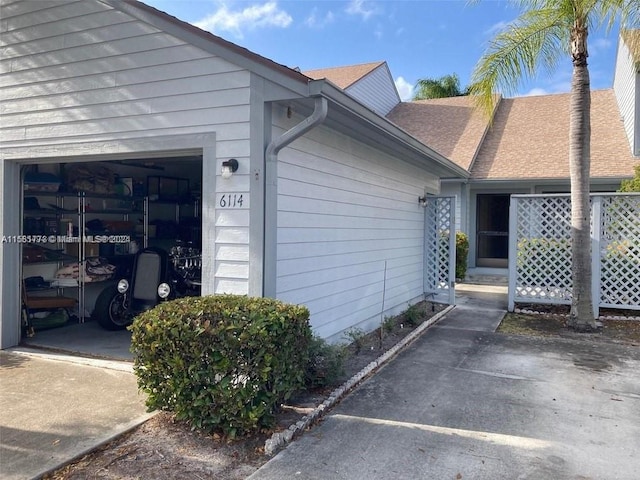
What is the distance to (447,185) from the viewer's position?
536 inches

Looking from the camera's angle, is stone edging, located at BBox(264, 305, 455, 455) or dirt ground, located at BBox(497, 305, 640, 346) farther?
dirt ground, located at BBox(497, 305, 640, 346)

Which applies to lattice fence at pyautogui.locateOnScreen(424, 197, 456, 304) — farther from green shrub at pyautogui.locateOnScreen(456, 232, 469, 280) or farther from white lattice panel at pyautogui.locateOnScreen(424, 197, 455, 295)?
green shrub at pyautogui.locateOnScreen(456, 232, 469, 280)

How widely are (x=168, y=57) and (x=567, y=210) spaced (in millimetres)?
7266

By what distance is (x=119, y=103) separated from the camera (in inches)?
196

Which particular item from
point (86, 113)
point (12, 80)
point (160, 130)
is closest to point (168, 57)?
point (160, 130)

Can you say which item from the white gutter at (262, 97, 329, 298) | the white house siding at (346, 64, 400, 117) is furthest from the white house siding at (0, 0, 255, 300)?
the white house siding at (346, 64, 400, 117)

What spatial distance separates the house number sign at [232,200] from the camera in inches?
171

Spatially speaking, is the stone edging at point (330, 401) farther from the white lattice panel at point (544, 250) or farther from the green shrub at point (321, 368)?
the white lattice panel at point (544, 250)

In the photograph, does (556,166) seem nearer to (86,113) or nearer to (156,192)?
(156,192)

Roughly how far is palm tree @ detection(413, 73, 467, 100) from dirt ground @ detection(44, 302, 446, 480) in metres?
23.0

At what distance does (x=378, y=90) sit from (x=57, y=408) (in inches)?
621

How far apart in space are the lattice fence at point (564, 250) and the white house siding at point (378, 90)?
830 cm

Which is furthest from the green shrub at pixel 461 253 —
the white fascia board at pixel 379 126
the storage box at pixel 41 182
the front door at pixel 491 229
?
the storage box at pixel 41 182

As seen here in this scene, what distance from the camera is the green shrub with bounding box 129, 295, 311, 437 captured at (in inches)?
131
